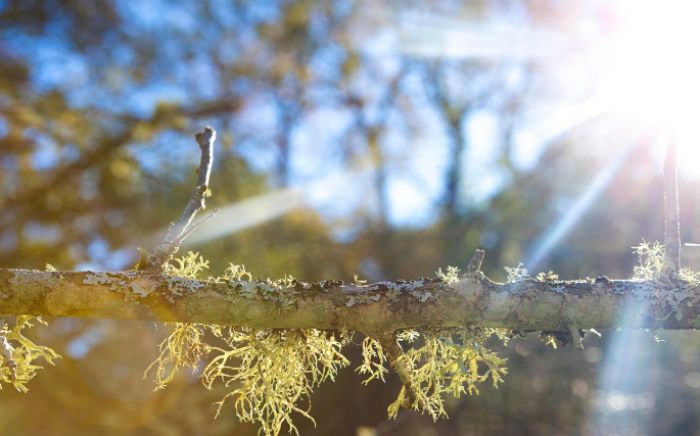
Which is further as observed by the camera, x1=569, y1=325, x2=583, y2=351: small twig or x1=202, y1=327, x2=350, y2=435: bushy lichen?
x1=202, y1=327, x2=350, y2=435: bushy lichen

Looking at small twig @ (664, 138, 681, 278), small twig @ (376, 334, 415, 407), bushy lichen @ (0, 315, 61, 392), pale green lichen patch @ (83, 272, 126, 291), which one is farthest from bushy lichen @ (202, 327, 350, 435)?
small twig @ (664, 138, 681, 278)

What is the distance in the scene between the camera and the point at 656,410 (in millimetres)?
7008

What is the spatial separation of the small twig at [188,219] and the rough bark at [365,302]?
69mm

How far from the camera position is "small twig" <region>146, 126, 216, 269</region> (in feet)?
3.77

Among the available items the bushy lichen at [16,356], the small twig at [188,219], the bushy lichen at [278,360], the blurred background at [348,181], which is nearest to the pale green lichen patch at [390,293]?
the bushy lichen at [278,360]

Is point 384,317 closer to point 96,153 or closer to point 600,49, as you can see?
point 96,153

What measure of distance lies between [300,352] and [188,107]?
524 cm

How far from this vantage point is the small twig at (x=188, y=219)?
115 cm

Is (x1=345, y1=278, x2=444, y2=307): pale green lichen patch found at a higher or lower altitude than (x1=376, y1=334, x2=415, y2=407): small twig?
higher

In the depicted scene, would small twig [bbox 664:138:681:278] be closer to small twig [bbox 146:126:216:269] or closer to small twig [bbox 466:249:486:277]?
small twig [bbox 466:249:486:277]

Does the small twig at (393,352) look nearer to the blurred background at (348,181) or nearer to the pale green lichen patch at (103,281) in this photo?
the pale green lichen patch at (103,281)

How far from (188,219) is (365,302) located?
438 mm

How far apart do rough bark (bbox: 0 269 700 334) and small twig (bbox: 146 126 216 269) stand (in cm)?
7

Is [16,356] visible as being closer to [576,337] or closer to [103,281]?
[103,281]
